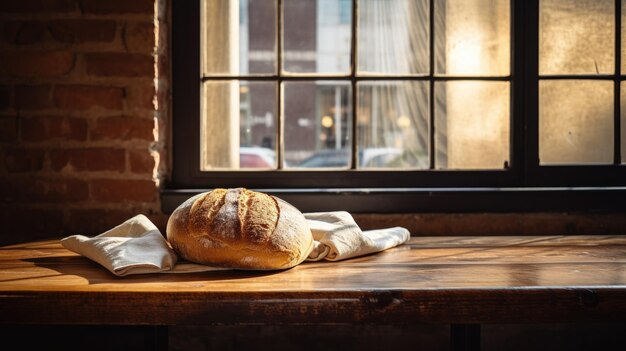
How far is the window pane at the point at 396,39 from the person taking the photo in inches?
80.9

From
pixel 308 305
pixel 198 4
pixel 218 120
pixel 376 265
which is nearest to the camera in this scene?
pixel 308 305

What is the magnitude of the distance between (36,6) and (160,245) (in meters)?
0.99

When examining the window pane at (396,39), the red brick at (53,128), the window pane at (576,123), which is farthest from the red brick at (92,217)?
the window pane at (576,123)

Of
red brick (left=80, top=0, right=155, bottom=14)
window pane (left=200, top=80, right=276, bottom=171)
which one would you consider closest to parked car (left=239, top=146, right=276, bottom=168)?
window pane (left=200, top=80, right=276, bottom=171)

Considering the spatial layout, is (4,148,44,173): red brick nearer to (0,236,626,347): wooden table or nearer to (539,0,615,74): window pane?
(0,236,626,347): wooden table

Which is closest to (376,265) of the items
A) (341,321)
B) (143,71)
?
(341,321)

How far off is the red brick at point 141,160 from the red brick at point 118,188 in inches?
1.5

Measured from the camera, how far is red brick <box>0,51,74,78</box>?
5.75 ft

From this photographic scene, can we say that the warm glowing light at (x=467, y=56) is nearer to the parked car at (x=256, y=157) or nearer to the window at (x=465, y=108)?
the window at (x=465, y=108)

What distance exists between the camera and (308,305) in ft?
3.41

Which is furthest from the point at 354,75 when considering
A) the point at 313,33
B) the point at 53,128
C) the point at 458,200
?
the point at 313,33

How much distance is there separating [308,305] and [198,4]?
1232 mm

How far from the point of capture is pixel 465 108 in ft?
6.57

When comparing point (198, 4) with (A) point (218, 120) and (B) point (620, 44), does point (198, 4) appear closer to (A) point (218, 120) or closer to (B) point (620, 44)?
(A) point (218, 120)
